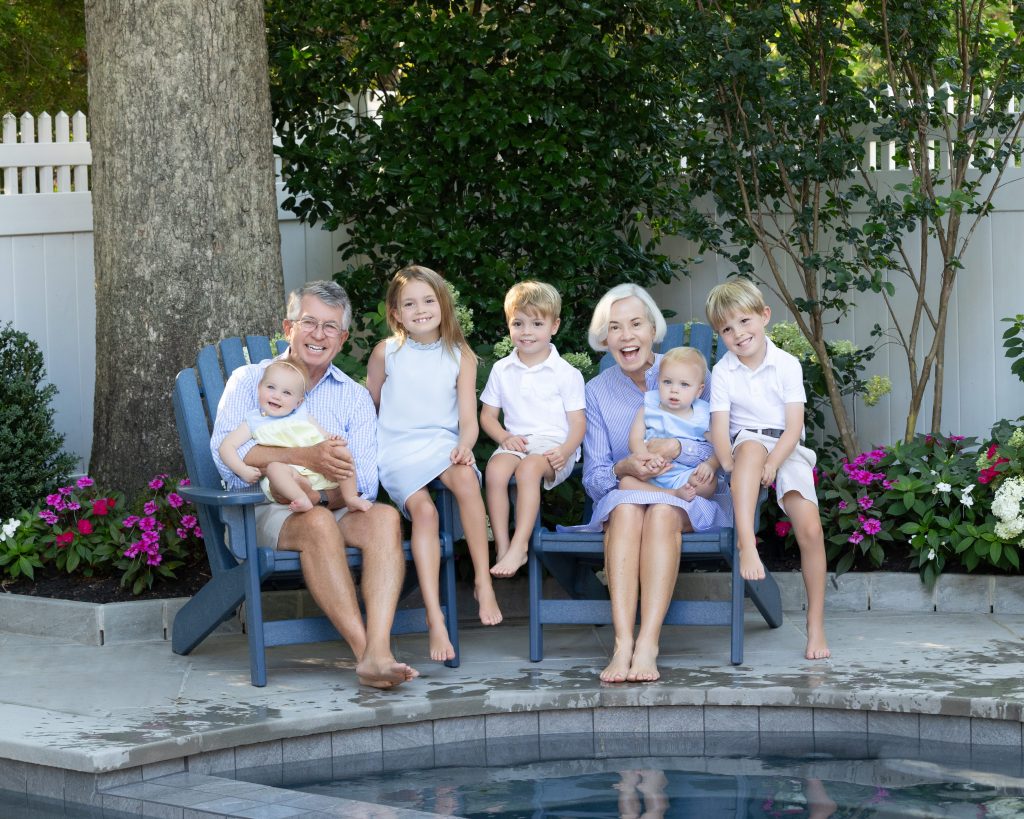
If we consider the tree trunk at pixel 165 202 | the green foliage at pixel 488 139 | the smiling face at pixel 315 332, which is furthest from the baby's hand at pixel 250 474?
the green foliage at pixel 488 139

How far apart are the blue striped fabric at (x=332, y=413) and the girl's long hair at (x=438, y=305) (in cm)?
29

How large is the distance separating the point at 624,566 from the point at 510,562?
346 millimetres

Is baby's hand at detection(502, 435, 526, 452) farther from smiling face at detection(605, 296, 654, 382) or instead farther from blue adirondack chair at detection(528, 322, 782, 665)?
smiling face at detection(605, 296, 654, 382)

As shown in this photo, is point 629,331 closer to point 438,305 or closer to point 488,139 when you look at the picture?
point 438,305

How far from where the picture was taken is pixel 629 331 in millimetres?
4234

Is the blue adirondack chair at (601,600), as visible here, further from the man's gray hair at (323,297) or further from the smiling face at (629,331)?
the man's gray hair at (323,297)

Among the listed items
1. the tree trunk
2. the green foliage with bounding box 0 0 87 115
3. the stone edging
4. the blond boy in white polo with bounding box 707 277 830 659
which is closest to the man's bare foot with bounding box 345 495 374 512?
the stone edging

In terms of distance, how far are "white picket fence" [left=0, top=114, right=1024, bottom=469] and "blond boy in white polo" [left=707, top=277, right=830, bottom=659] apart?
1663 millimetres

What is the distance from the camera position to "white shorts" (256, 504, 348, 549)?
→ 12.8ft

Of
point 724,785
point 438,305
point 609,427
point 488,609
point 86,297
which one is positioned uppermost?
point 86,297

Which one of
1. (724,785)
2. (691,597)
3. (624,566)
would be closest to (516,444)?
(624,566)

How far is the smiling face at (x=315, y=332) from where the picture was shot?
13.2ft

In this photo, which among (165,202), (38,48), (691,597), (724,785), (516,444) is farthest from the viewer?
(38,48)

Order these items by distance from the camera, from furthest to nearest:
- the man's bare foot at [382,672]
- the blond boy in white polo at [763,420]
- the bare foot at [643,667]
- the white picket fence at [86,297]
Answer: the white picket fence at [86,297] → the blond boy in white polo at [763,420] → the bare foot at [643,667] → the man's bare foot at [382,672]
